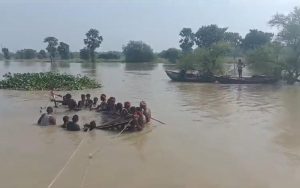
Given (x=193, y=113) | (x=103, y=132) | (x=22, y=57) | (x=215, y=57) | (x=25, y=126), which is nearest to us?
(x=103, y=132)

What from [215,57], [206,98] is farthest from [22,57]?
[206,98]

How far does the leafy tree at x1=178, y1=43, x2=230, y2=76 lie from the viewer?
36.8 meters

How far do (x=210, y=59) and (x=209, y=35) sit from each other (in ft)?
168

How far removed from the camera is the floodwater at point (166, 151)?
9242 mm

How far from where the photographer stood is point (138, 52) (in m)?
86.2

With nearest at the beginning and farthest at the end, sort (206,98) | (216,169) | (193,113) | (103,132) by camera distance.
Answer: (216,169) → (103,132) → (193,113) → (206,98)

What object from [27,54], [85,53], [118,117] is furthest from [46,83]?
[27,54]

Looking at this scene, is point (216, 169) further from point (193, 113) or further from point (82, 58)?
point (82, 58)

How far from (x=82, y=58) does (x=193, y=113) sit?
8102 cm

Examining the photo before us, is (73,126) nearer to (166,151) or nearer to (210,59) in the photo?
(166,151)

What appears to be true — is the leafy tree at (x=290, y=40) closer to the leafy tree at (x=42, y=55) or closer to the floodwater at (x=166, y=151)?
the floodwater at (x=166, y=151)

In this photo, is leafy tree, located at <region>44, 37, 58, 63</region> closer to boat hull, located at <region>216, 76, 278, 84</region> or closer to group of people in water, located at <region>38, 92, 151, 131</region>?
boat hull, located at <region>216, 76, 278, 84</region>

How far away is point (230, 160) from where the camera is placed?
10.8 m

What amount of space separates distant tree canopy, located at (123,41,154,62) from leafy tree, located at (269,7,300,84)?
174ft
